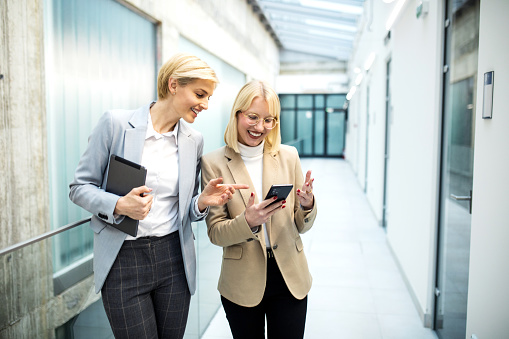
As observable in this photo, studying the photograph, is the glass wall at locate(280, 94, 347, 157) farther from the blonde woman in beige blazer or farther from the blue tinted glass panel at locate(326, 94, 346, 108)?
the blonde woman in beige blazer

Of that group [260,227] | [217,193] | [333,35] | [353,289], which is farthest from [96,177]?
[333,35]

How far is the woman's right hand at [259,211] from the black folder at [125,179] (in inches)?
17.7

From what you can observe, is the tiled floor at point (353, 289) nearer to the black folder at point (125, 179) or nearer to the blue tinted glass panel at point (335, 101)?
the black folder at point (125, 179)

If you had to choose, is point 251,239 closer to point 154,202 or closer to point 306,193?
point 306,193

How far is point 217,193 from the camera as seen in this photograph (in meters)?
1.86

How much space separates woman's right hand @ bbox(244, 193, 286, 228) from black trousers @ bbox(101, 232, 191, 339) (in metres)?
0.35

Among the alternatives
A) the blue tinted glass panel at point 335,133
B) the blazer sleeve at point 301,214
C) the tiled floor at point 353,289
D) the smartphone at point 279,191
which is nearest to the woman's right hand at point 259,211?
the smartphone at point 279,191

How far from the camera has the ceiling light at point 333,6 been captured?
11359mm

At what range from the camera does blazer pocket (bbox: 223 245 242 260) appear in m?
1.98

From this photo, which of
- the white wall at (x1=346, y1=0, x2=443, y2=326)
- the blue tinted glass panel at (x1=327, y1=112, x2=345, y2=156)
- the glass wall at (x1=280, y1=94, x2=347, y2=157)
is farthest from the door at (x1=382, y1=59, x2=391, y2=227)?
the blue tinted glass panel at (x1=327, y1=112, x2=345, y2=156)

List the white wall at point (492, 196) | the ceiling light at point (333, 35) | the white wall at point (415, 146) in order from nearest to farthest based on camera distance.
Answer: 1. the white wall at point (492, 196)
2. the white wall at point (415, 146)
3. the ceiling light at point (333, 35)

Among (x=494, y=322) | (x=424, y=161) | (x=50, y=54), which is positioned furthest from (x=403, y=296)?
(x=50, y=54)

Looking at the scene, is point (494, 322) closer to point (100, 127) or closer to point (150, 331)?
point (150, 331)

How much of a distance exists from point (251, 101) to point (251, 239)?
610mm
